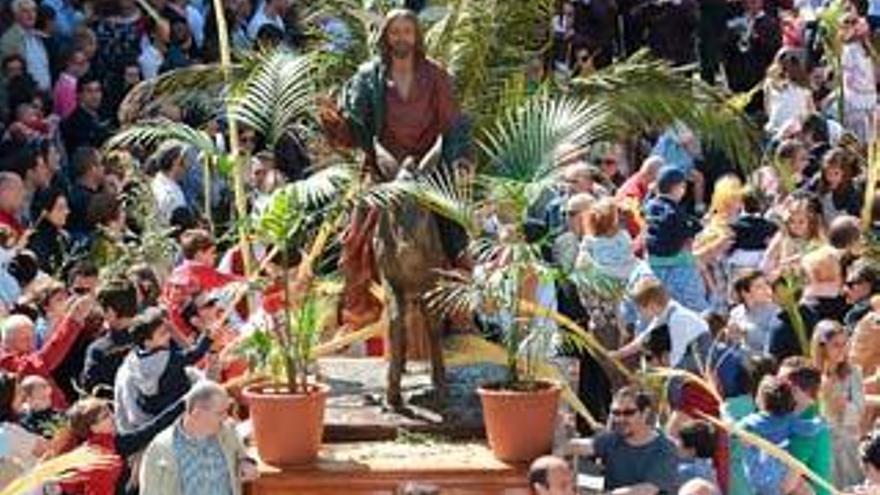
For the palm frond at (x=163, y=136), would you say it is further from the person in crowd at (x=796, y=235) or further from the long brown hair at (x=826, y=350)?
the person in crowd at (x=796, y=235)

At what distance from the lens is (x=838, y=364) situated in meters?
11.9

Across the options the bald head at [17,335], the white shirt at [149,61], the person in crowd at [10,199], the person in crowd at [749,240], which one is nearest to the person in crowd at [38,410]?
the bald head at [17,335]

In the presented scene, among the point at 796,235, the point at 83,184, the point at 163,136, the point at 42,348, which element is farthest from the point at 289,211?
the point at 83,184

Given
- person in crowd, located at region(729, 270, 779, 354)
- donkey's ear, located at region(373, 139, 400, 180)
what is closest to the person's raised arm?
donkey's ear, located at region(373, 139, 400, 180)

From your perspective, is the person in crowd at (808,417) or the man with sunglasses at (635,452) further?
the person in crowd at (808,417)

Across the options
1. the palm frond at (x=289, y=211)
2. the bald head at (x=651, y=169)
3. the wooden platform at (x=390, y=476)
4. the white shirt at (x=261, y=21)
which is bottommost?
the wooden platform at (x=390, y=476)

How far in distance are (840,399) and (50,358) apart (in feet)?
12.3

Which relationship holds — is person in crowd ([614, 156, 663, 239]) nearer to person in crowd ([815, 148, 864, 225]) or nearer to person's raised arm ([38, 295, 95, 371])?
person in crowd ([815, 148, 864, 225])

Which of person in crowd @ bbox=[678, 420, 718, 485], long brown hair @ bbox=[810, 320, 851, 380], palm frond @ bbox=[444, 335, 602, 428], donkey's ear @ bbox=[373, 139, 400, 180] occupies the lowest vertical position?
person in crowd @ bbox=[678, 420, 718, 485]

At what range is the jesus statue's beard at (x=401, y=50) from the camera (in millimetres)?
12867

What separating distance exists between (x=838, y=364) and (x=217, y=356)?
2.92 meters

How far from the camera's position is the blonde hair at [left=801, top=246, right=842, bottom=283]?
13.2 m

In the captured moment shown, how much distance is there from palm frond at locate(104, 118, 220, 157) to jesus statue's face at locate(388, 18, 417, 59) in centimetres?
99

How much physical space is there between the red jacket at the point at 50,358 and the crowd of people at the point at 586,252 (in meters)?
0.01
